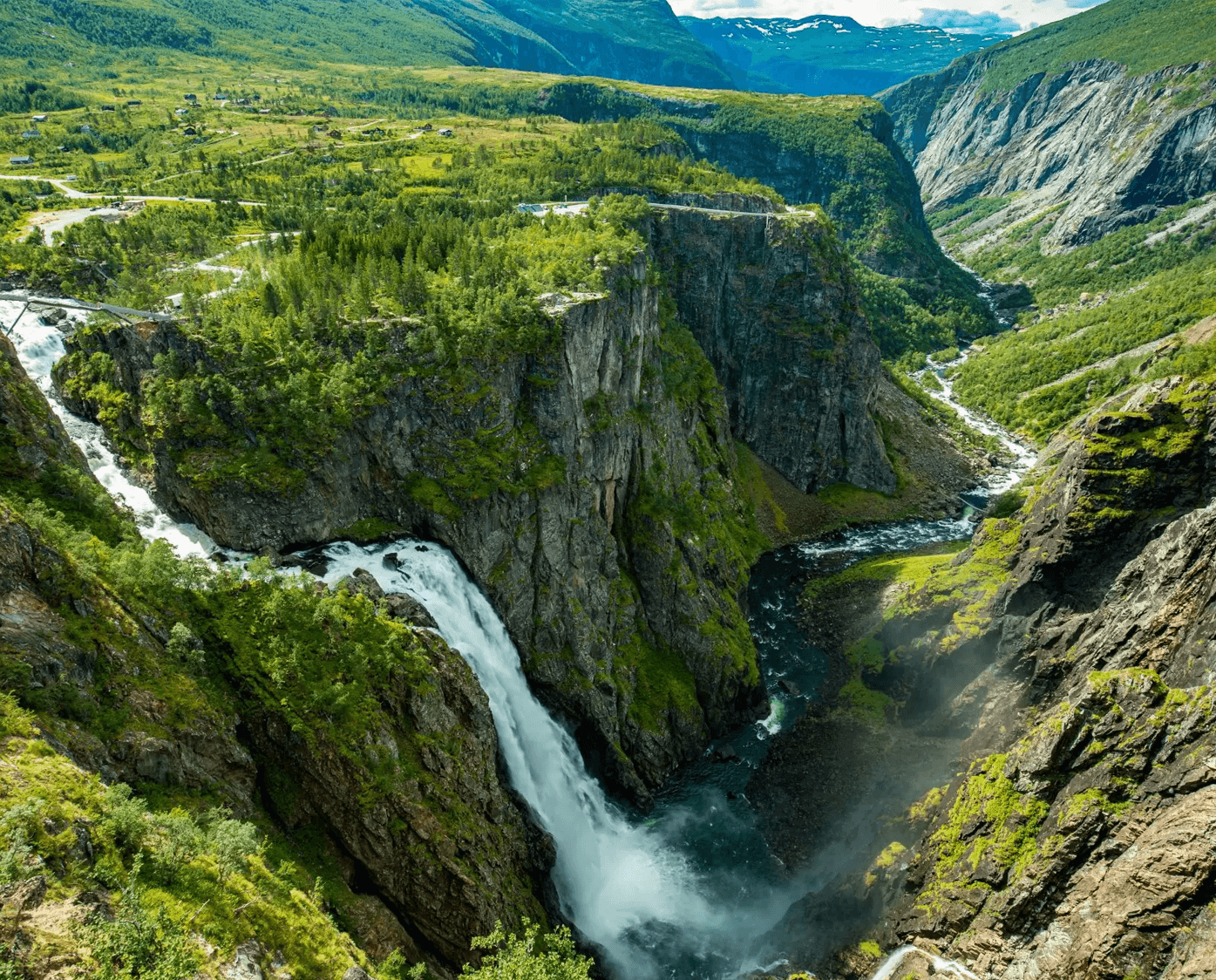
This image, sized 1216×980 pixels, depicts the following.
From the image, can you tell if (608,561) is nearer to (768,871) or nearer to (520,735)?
(520,735)

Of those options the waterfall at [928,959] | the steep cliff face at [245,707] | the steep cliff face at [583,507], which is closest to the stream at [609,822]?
the waterfall at [928,959]

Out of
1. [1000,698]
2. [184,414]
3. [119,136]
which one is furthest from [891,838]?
[119,136]

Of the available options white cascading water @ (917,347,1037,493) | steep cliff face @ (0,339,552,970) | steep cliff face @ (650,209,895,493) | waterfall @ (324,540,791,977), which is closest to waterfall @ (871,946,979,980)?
waterfall @ (324,540,791,977)

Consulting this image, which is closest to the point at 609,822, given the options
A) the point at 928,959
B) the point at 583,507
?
the point at 928,959

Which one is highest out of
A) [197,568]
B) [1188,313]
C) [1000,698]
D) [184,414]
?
[1188,313]

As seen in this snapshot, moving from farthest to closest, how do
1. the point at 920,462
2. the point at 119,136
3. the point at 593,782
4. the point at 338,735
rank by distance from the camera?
1. the point at 119,136
2. the point at 920,462
3. the point at 593,782
4. the point at 338,735

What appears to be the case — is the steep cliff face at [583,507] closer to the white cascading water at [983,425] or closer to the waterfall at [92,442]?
the waterfall at [92,442]

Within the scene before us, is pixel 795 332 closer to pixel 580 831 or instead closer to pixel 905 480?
pixel 905 480
